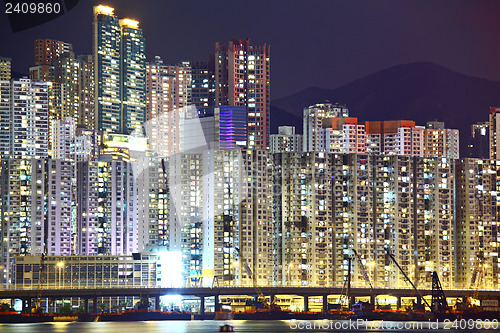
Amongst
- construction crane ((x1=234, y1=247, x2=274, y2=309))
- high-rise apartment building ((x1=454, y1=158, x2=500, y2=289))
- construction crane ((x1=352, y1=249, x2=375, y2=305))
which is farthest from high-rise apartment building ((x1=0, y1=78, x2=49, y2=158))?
high-rise apartment building ((x1=454, y1=158, x2=500, y2=289))

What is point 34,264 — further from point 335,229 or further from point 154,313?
point 335,229

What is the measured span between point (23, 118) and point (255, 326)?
8677 cm

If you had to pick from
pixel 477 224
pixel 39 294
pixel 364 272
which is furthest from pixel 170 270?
pixel 477 224

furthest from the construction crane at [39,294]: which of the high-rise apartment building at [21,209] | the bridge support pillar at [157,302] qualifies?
the bridge support pillar at [157,302]

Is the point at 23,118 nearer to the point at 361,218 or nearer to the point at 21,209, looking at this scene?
the point at 21,209

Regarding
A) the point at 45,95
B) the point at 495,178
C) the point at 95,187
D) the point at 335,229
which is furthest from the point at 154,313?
the point at 45,95

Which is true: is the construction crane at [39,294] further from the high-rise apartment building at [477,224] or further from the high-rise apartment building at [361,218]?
the high-rise apartment building at [477,224]

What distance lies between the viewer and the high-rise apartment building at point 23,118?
18900cm

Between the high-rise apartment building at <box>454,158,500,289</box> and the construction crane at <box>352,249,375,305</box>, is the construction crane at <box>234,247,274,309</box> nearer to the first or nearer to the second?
the construction crane at <box>352,249,375,305</box>

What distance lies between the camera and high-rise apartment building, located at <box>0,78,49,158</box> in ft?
620

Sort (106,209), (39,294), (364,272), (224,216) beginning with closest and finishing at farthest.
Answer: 1. (39,294)
2. (364,272)
3. (224,216)
4. (106,209)

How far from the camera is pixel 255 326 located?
400ft

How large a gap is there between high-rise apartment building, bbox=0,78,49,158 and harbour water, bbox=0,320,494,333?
223ft

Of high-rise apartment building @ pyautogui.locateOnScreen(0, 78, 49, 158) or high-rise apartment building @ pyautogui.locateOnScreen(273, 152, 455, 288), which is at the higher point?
high-rise apartment building @ pyautogui.locateOnScreen(0, 78, 49, 158)
